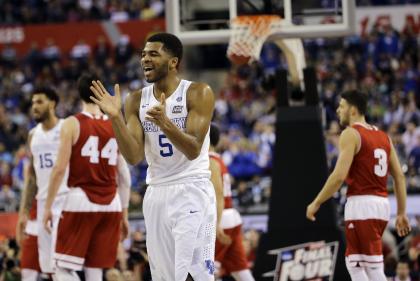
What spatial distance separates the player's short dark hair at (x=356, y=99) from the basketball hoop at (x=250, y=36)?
8.61ft

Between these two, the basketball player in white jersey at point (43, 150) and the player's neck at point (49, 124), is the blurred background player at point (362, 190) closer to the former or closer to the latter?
the basketball player in white jersey at point (43, 150)

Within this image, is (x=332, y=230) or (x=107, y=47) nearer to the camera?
(x=332, y=230)

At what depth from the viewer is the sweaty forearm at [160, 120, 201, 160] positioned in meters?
6.32

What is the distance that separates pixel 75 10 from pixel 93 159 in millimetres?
22443

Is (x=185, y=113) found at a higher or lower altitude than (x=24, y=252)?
higher

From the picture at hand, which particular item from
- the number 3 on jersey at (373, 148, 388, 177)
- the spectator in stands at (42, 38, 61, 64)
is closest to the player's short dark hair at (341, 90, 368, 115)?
the number 3 on jersey at (373, 148, 388, 177)

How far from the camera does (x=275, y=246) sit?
35.9 ft

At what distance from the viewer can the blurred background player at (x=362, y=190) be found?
8.75m

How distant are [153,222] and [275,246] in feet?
14.3

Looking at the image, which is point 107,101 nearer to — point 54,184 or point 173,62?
point 173,62

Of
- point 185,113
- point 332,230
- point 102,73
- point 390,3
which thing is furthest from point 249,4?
point 102,73

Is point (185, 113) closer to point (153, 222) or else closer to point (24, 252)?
point (153, 222)

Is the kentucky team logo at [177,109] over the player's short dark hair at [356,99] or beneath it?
over

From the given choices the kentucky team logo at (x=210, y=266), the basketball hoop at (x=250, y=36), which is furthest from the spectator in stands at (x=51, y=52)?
the kentucky team logo at (x=210, y=266)
